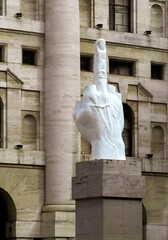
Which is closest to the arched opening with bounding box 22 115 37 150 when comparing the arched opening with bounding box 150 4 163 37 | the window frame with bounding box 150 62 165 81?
the window frame with bounding box 150 62 165 81

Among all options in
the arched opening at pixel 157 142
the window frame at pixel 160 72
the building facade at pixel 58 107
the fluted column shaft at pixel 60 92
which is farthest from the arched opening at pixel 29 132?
the window frame at pixel 160 72

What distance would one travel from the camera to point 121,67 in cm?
4562

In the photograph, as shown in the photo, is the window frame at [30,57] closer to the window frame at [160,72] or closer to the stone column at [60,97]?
the stone column at [60,97]

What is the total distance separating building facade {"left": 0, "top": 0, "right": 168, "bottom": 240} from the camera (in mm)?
41688

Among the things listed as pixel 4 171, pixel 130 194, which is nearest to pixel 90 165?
pixel 130 194

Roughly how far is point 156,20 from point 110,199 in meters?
19.7

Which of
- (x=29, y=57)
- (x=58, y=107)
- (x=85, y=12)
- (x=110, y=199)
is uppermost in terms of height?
(x=85, y=12)

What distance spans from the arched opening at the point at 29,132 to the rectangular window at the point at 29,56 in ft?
7.22

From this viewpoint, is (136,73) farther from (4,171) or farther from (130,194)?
(130,194)

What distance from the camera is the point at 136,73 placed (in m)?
45.7

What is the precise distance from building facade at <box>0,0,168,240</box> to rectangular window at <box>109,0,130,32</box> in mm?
42

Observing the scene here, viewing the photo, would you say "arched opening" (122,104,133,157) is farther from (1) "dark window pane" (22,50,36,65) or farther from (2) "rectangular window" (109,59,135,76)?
(1) "dark window pane" (22,50,36,65)

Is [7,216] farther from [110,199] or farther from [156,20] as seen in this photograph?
[110,199]

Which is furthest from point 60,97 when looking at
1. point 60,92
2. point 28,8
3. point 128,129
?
point 128,129
